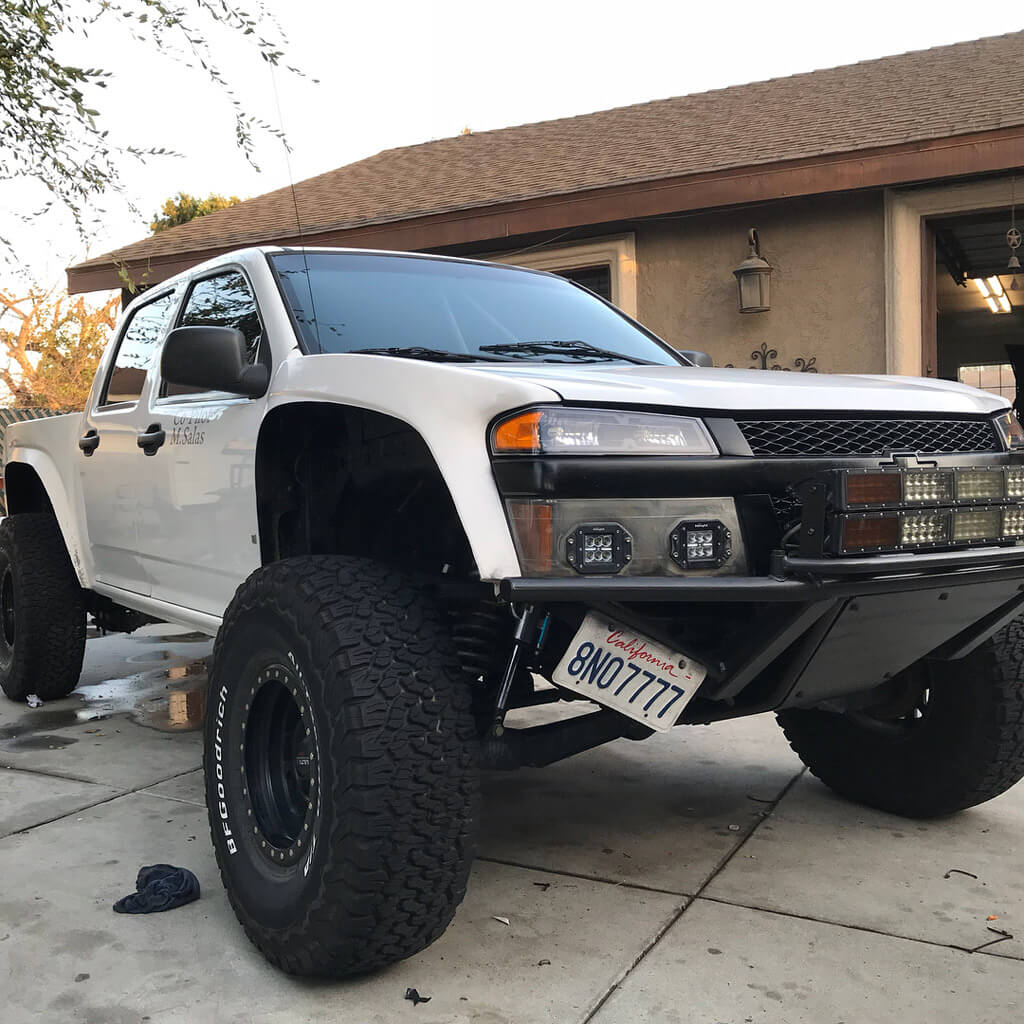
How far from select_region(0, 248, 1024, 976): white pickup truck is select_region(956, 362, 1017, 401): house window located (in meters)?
16.5

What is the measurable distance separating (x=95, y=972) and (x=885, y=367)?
288 inches

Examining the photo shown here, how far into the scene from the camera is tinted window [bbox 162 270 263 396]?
3.46 metres

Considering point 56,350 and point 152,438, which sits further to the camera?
point 56,350

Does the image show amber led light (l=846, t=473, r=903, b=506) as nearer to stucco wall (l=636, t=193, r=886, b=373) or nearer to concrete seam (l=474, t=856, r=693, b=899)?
concrete seam (l=474, t=856, r=693, b=899)

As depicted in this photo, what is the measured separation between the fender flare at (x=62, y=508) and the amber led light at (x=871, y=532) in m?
3.52

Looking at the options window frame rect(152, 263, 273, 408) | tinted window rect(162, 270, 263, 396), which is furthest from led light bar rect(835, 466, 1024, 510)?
tinted window rect(162, 270, 263, 396)

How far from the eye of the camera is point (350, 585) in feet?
8.40

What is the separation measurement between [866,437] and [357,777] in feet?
4.51

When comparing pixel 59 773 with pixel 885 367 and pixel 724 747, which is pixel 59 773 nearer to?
pixel 724 747

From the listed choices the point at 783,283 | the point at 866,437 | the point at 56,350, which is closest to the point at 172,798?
the point at 866,437

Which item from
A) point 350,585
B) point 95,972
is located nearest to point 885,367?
point 350,585

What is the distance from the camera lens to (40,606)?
198 inches

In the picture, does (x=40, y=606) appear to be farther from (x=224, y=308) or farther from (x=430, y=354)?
(x=430, y=354)

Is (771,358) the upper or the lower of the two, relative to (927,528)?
upper
